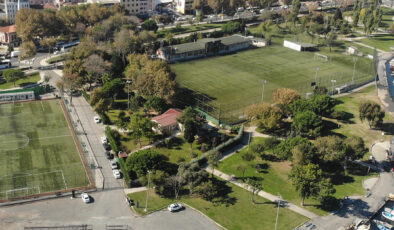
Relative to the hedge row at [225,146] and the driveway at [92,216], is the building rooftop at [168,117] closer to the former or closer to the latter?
the hedge row at [225,146]

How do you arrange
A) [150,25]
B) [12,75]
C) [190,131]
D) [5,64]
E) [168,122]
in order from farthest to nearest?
[150,25] → [5,64] → [12,75] → [168,122] → [190,131]

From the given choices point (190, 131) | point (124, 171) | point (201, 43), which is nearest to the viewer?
point (124, 171)

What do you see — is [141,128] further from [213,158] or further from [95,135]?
[213,158]

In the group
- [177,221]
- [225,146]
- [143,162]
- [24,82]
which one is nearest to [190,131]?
[225,146]

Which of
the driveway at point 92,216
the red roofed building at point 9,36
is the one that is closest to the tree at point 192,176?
the driveway at point 92,216

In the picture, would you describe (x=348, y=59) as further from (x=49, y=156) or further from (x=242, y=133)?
(x=49, y=156)

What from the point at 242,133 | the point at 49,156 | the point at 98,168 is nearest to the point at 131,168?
the point at 98,168

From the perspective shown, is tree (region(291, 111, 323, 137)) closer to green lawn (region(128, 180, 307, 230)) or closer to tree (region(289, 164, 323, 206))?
tree (region(289, 164, 323, 206))
